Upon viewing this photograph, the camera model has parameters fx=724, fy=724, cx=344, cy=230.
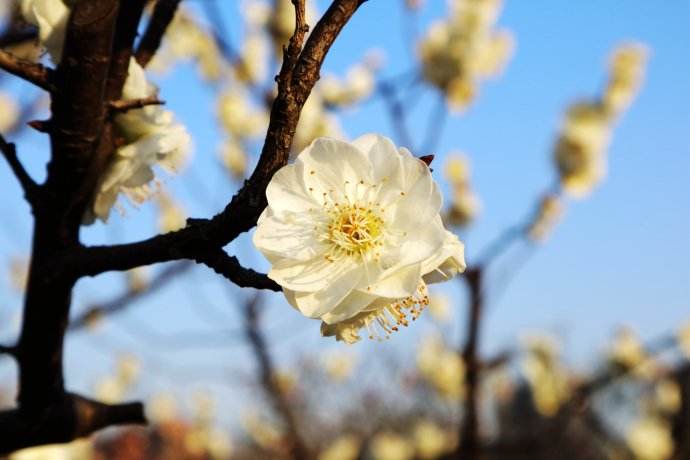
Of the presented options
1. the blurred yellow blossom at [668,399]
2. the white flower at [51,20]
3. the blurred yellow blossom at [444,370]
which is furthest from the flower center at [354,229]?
the blurred yellow blossom at [668,399]

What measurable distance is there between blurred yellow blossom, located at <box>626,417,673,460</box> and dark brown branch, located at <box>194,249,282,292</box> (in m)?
3.53

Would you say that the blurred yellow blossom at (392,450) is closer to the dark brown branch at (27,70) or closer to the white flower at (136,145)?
the white flower at (136,145)

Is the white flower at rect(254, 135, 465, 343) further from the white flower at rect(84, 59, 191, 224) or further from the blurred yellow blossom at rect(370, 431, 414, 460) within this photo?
the blurred yellow blossom at rect(370, 431, 414, 460)

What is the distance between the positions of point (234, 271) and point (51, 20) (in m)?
0.44

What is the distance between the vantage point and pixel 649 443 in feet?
12.0

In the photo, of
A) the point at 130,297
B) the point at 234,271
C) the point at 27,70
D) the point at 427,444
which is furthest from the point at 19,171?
the point at 427,444

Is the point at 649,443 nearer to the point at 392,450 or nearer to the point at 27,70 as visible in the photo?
the point at 392,450

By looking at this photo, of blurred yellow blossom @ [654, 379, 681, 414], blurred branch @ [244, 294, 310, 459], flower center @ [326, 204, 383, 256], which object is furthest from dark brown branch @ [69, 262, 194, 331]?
blurred yellow blossom @ [654, 379, 681, 414]

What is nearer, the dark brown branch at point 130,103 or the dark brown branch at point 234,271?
the dark brown branch at point 234,271

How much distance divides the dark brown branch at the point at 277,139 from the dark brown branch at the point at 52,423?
1.23 ft

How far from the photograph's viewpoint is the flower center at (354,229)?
704 mm

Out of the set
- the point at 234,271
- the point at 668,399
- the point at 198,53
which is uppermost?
the point at 198,53

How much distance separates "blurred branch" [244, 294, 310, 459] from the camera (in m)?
3.61

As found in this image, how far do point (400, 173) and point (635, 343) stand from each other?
4.51 meters
